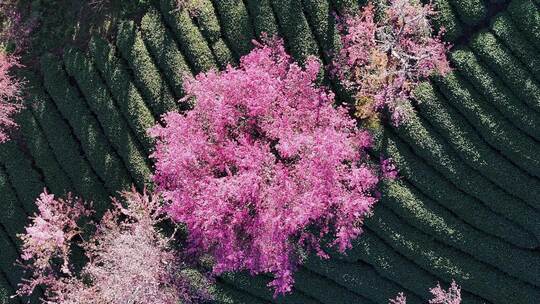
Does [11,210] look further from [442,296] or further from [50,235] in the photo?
[442,296]

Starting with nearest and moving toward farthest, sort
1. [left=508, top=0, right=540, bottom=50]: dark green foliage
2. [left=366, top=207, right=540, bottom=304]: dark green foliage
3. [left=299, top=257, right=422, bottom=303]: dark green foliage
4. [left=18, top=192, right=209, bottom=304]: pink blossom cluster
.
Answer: [left=18, top=192, right=209, bottom=304]: pink blossom cluster < [left=508, top=0, right=540, bottom=50]: dark green foliage < [left=366, top=207, right=540, bottom=304]: dark green foliage < [left=299, top=257, right=422, bottom=303]: dark green foliage

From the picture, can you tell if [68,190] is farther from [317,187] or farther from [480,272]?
[480,272]

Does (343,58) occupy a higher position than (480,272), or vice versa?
(343,58)

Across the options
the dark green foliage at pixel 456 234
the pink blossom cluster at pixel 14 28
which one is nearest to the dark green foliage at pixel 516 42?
the dark green foliage at pixel 456 234

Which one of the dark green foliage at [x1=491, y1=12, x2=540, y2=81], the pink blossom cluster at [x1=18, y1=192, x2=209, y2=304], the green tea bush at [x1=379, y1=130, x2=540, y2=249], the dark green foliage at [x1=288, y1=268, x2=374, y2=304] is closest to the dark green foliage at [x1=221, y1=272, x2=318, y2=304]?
the dark green foliage at [x1=288, y1=268, x2=374, y2=304]

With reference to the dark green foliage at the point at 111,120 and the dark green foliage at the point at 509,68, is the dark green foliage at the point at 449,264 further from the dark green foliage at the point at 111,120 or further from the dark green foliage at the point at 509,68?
the dark green foliage at the point at 111,120

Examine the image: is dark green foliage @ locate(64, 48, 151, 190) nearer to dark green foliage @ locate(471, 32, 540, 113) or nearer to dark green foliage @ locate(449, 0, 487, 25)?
dark green foliage @ locate(449, 0, 487, 25)

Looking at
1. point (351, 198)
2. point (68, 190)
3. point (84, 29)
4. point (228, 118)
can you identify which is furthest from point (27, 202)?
point (351, 198)
